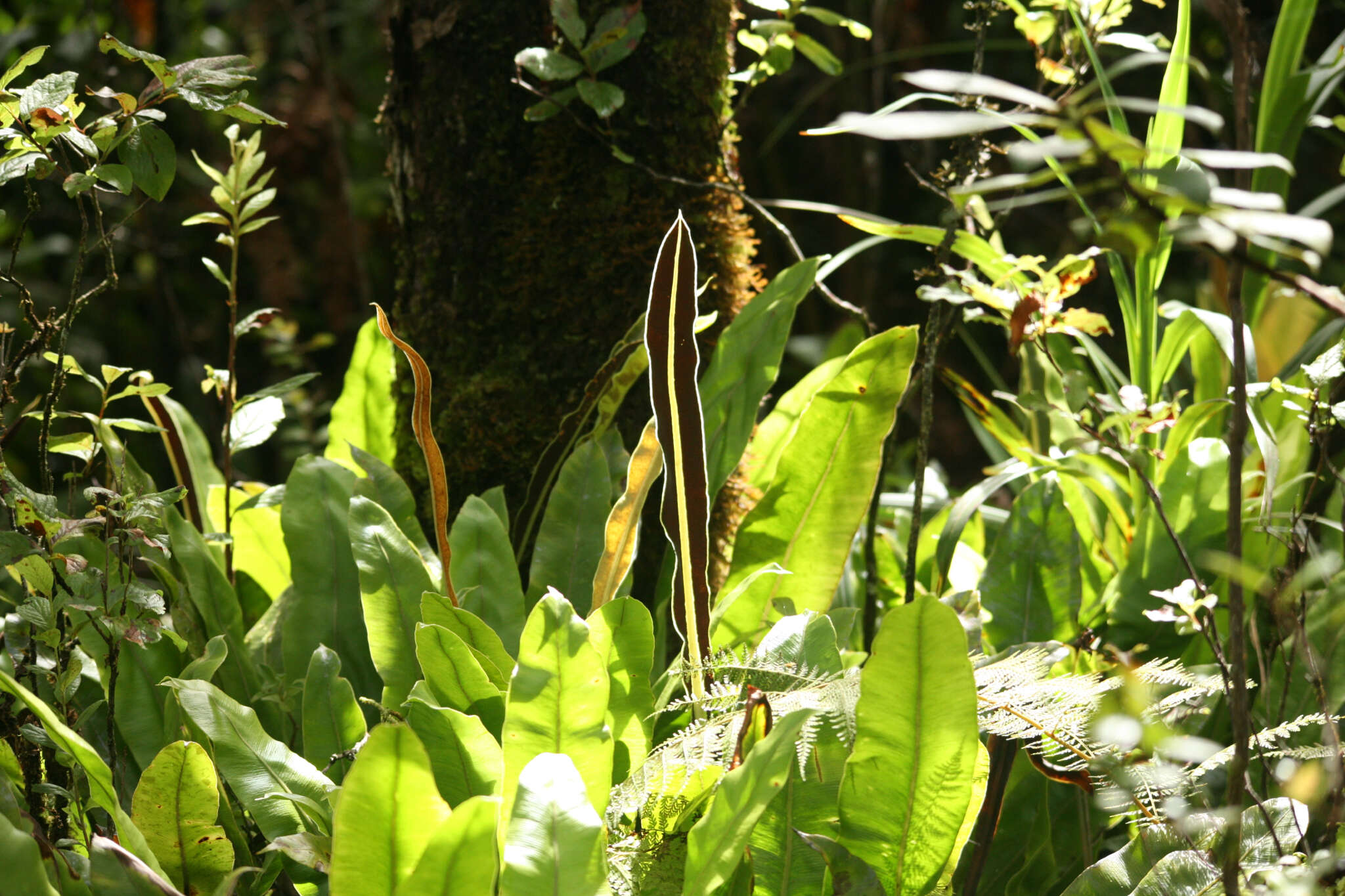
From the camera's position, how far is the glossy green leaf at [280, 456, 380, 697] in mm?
893

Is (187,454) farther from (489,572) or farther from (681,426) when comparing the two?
(681,426)

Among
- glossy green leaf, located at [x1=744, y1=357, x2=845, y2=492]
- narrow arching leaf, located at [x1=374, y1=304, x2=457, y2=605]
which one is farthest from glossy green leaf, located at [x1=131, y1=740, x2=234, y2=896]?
glossy green leaf, located at [x1=744, y1=357, x2=845, y2=492]

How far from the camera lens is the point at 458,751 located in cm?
63

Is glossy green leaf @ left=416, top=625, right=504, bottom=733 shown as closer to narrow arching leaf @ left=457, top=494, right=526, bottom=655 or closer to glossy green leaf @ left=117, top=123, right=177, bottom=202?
narrow arching leaf @ left=457, top=494, right=526, bottom=655

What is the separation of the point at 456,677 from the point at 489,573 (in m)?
0.19

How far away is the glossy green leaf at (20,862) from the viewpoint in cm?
49

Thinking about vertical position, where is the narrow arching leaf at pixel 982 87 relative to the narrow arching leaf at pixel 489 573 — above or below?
above

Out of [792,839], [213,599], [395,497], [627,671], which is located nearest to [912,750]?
[792,839]

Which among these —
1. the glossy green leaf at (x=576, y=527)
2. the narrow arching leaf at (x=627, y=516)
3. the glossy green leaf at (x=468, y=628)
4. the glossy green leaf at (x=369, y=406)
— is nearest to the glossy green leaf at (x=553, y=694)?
the glossy green leaf at (x=468, y=628)

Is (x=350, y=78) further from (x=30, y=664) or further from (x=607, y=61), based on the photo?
(x=30, y=664)

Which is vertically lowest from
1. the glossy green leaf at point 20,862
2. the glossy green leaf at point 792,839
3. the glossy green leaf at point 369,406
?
the glossy green leaf at point 792,839

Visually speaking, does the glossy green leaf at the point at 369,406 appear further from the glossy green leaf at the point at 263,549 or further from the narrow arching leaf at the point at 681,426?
the narrow arching leaf at the point at 681,426

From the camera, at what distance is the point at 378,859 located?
52 cm

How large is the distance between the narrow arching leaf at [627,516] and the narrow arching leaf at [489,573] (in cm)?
9
